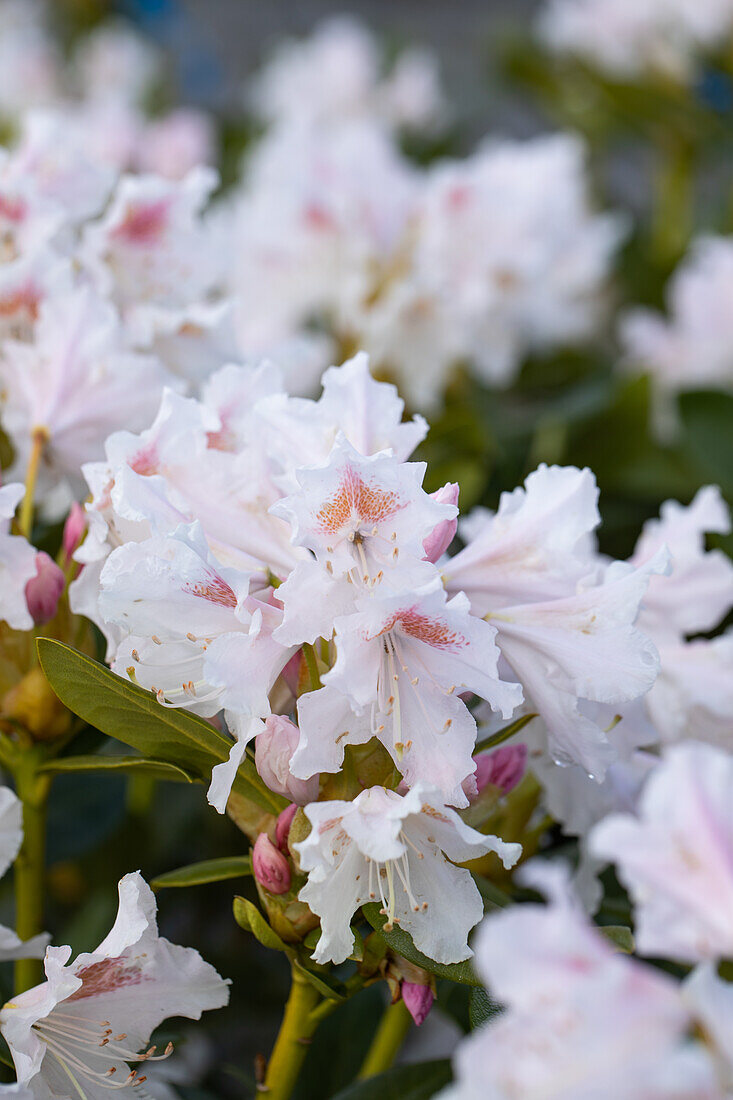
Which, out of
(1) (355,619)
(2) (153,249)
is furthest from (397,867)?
(2) (153,249)

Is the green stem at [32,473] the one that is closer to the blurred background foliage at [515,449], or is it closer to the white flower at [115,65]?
the blurred background foliage at [515,449]

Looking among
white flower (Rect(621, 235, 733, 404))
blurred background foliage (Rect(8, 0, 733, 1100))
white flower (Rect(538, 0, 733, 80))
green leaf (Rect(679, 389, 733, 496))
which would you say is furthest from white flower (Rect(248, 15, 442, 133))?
green leaf (Rect(679, 389, 733, 496))

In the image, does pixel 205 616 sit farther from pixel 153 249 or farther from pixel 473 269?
pixel 473 269

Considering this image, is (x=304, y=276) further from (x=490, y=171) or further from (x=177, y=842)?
(x=177, y=842)

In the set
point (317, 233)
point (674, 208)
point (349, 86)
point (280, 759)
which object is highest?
point (280, 759)

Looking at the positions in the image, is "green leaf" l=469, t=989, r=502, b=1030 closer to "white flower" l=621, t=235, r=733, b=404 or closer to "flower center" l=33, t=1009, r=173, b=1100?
"flower center" l=33, t=1009, r=173, b=1100

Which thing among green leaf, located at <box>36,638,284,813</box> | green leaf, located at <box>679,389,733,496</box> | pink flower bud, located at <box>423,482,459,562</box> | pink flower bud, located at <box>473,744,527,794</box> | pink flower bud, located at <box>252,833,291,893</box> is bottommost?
green leaf, located at <box>679,389,733,496</box>

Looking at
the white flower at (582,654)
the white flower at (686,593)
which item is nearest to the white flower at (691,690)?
the white flower at (686,593)
